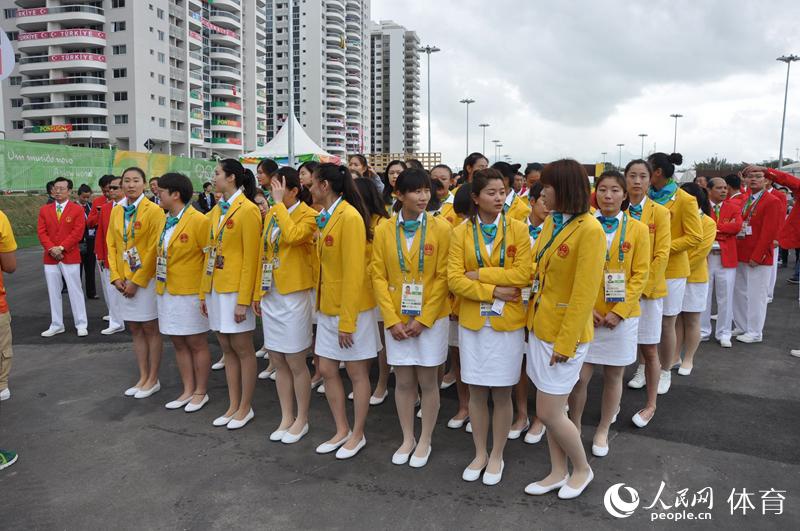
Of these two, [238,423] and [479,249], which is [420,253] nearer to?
[479,249]

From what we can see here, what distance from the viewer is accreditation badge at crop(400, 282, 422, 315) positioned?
3.59 meters

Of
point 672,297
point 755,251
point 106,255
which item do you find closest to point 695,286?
point 672,297

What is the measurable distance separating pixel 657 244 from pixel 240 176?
3207 millimetres

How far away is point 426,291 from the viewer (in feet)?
11.9

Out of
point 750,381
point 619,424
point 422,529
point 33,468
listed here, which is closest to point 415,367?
point 422,529

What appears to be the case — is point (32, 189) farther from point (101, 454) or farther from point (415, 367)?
point (415, 367)

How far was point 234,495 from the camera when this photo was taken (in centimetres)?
344

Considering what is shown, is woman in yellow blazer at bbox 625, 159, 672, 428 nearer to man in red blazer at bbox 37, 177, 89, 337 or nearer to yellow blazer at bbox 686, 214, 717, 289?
yellow blazer at bbox 686, 214, 717, 289

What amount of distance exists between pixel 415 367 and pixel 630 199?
2.15 m

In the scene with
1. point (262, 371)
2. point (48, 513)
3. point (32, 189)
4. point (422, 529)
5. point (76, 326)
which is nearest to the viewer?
point (422, 529)

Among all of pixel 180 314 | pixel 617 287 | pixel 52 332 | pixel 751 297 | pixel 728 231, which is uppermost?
pixel 728 231

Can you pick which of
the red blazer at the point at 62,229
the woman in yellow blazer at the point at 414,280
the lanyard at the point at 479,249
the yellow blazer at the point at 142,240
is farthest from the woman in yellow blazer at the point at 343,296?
the red blazer at the point at 62,229

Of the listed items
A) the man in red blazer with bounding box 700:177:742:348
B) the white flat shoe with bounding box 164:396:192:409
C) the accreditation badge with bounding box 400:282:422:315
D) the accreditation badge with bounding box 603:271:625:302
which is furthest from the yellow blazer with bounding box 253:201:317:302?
the man in red blazer with bounding box 700:177:742:348

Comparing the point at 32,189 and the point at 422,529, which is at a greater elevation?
the point at 32,189
